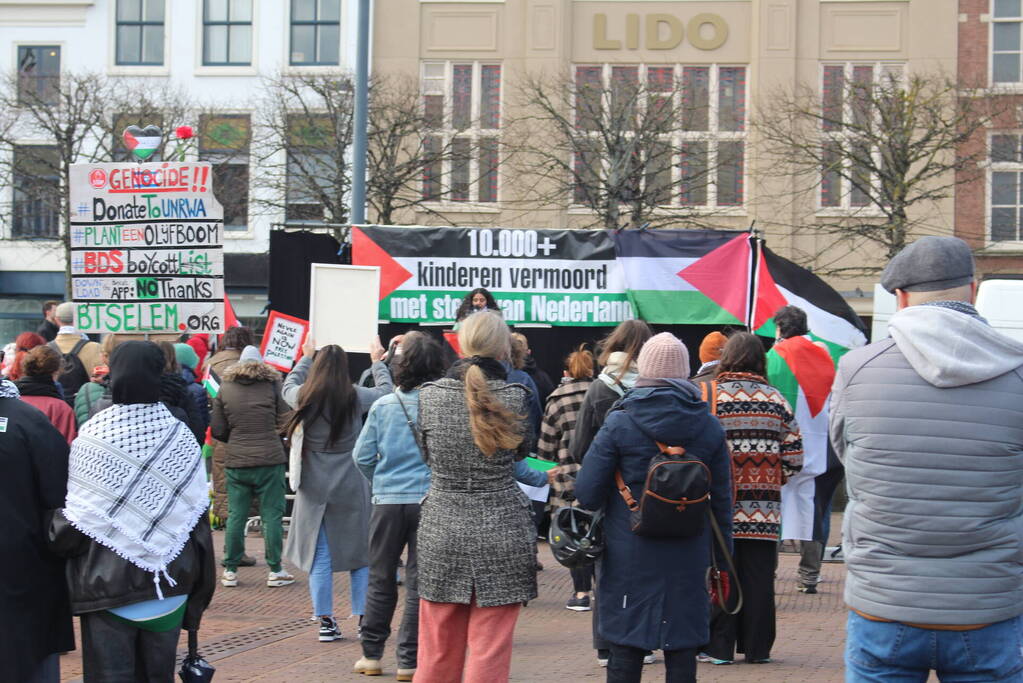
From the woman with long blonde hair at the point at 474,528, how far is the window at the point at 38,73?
2463 cm

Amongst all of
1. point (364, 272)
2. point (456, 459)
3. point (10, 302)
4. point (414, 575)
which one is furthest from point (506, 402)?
point (10, 302)

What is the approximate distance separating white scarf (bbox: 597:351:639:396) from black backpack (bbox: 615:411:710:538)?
2.16 metres

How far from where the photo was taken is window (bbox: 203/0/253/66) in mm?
31141

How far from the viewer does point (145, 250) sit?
1156 cm

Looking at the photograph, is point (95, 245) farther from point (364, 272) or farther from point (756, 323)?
point (756, 323)

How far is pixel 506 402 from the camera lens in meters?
5.62

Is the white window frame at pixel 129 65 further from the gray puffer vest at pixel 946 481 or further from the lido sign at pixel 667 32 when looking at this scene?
the gray puffer vest at pixel 946 481

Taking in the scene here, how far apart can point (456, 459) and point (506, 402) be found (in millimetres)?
332

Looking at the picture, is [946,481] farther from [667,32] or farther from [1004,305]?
[667,32]

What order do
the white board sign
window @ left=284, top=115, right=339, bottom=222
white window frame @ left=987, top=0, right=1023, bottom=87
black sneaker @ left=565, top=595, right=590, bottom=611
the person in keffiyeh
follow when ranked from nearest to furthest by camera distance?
the person in keffiyeh < black sneaker @ left=565, top=595, right=590, bottom=611 < the white board sign < window @ left=284, top=115, right=339, bottom=222 < white window frame @ left=987, top=0, right=1023, bottom=87

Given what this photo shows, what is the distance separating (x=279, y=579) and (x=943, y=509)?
763cm

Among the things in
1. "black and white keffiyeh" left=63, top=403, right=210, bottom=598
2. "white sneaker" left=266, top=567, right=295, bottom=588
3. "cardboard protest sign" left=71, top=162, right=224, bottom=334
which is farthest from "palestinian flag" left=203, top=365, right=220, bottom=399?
"black and white keffiyeh" left=63, top=403, right=210, bottom=598

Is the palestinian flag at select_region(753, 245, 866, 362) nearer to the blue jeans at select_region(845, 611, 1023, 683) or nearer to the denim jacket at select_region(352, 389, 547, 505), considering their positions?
the denim jacket at select_region(352, 389, 547, 505)

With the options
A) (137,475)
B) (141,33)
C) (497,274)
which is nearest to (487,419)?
(137,475)
